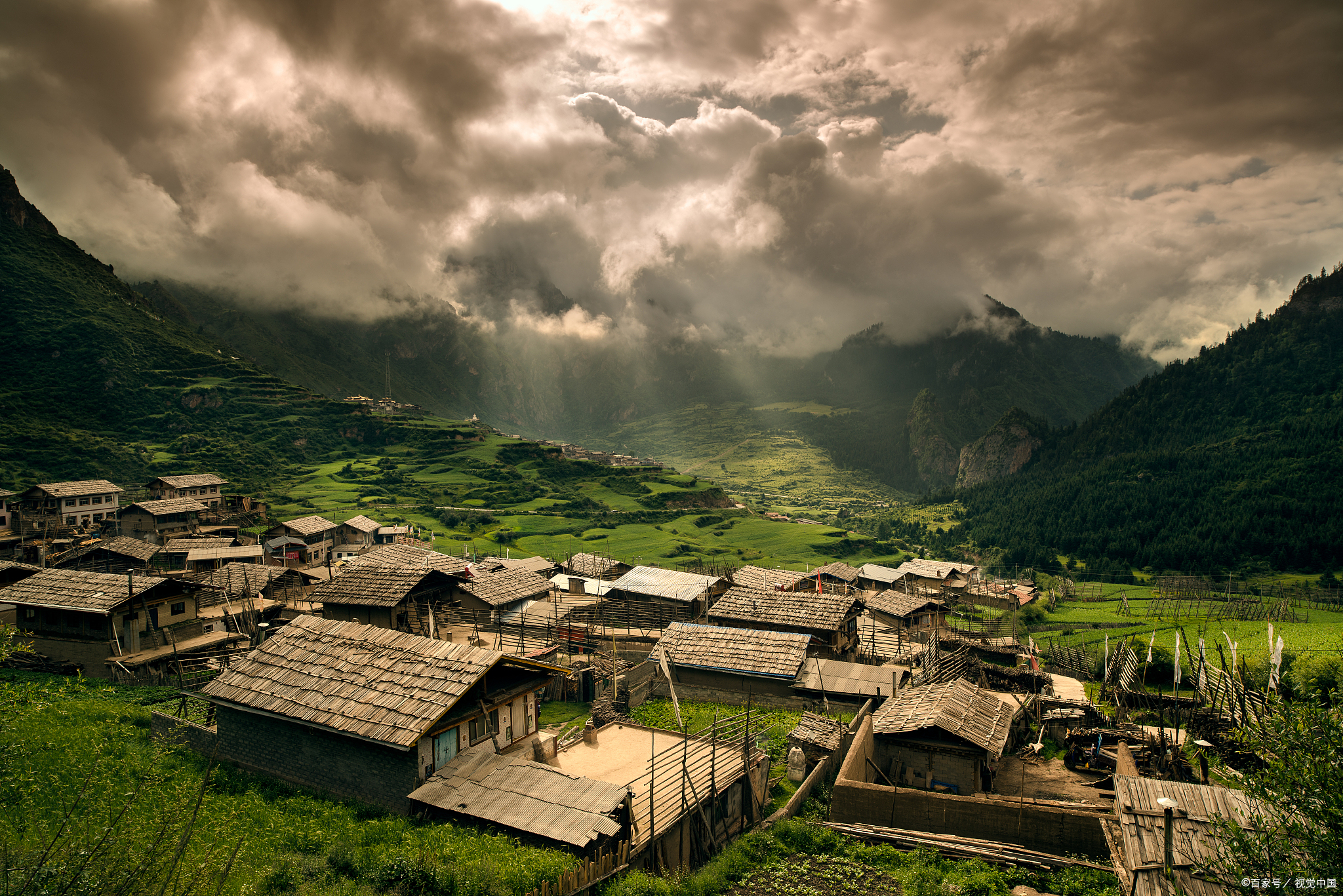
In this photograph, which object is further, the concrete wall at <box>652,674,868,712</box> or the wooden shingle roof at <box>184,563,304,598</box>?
the wooden shingle roof at <box>184,563,304,598</box>

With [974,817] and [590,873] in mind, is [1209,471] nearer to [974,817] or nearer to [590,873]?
[974,817]

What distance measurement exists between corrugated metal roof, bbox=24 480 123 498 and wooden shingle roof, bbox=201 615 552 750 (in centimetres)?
6533

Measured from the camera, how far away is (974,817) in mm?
17594

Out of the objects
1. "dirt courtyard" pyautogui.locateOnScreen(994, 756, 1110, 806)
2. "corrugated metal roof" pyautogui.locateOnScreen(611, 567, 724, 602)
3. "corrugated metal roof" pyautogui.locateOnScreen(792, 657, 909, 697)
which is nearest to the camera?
"dirt courtyard" pyautogui.locateOnScreen(994, 756, 1110, 806)

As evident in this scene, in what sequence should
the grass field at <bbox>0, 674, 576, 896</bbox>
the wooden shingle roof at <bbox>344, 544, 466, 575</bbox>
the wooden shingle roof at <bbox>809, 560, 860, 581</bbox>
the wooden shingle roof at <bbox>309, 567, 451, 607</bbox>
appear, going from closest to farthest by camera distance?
1. the grass field at <bbox>0, 674, 576, 896</bbox>
2. the wooden shingle roof at <bbox>309, 567, 451, 607</bbox>
3. the wooden shingle roof at <bbox>344, 544, 466, 575</bbox>
4. the wooden shingle roof at <bbox>809, 560, 860, 581</bbox>

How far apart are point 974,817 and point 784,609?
20.2m

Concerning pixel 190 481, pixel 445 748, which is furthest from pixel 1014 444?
pixel 445 748

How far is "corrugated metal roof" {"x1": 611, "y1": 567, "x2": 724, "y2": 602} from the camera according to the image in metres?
45.1

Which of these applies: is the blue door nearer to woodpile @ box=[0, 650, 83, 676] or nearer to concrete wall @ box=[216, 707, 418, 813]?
concrete wall @ box=[216, 707, 418, 813]

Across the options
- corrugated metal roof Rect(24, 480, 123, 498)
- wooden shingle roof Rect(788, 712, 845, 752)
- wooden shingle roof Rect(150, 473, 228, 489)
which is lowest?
wooden shingle roof Rect(788, 712, 845, 752)

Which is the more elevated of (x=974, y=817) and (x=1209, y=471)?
(x=1209, y=471)

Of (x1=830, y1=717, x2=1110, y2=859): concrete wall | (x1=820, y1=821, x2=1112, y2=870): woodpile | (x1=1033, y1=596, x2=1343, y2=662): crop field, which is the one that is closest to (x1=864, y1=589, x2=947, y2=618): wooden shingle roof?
(x1=1033, y1=596, x2=1343, y2=662): crop field

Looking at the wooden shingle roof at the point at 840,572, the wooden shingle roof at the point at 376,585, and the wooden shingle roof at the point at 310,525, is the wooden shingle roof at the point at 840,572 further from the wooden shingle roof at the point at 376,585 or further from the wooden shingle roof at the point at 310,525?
the wooden shingle roof at the point at 310,525

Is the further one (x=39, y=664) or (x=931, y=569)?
(x=931, y=569)
